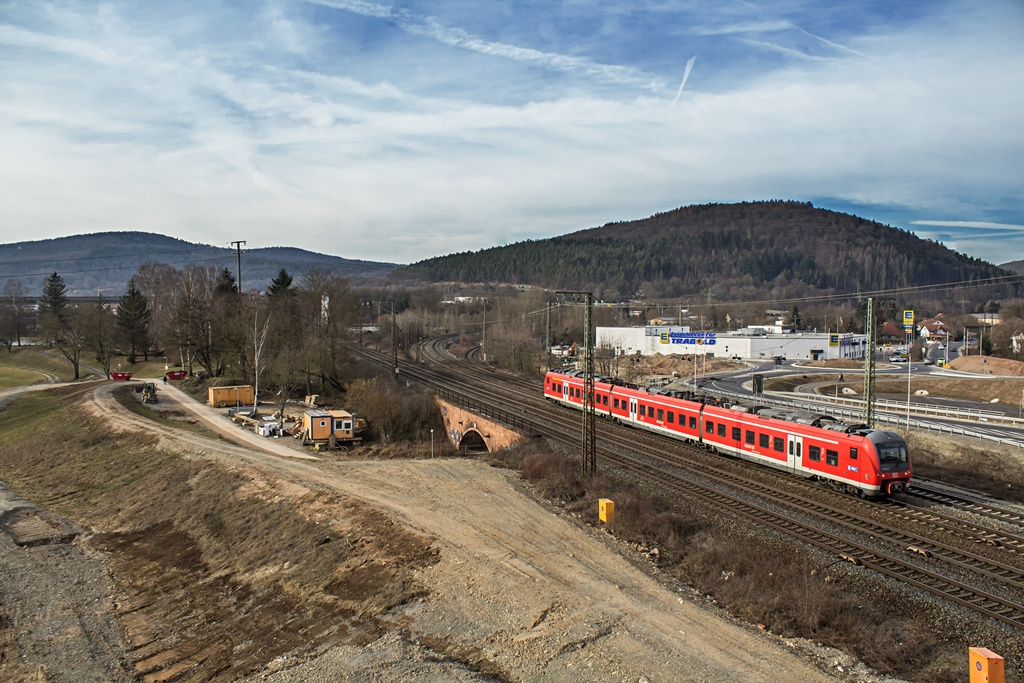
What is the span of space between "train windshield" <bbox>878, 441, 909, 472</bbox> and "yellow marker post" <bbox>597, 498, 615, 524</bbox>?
10.3m

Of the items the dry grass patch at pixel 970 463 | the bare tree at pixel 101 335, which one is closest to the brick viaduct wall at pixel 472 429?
the dry grass patch at pixel 970 463

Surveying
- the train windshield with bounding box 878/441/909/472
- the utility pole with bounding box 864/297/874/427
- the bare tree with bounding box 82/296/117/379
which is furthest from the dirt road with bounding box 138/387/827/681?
the bare tree with bounding box 82/296/117/379

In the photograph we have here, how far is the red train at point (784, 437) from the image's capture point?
2475cm

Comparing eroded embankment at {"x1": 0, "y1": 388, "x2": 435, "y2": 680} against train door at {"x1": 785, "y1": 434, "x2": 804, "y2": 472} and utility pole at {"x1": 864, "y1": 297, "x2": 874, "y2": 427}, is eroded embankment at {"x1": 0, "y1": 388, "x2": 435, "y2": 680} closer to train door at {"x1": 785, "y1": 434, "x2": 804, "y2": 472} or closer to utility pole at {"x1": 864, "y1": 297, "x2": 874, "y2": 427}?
train door at {"x1": 785, "y1": 434, "x2": 804, "y2": 472}

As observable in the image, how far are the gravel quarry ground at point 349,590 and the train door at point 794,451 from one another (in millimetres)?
11070

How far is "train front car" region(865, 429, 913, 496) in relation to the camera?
24453 mm

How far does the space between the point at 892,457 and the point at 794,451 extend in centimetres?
422

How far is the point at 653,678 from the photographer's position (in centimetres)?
1325

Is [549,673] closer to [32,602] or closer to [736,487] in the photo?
[736,487]

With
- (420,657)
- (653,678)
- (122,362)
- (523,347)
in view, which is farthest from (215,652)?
(122,362)

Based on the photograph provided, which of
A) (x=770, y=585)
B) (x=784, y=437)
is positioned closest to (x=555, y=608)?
(x=770, y=585)

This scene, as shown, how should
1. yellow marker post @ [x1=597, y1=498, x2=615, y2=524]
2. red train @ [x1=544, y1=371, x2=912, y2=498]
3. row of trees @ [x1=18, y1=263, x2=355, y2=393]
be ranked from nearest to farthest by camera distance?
1. yellow marker post @ [x1=597, y1=498, x2=615, y2=524]
2. red train @ [x1=544, y1=371, x2=912, y2=498]
3. row of trees @ [x1=18, y1=263, x2=355, y2=393]

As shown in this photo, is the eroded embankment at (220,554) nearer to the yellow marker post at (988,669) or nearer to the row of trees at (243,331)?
the yellow marker post at (988,669)

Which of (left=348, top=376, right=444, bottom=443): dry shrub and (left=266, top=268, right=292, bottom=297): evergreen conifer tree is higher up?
(left=266, top=268, right=292, bottom=297): evergreen conifer tree
